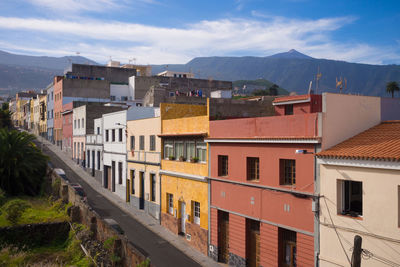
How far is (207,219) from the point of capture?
24.5m

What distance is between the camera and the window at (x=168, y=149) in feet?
97.2

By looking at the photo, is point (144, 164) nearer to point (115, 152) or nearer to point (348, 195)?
point (115, 152)

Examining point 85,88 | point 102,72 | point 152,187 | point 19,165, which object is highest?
point 102,72

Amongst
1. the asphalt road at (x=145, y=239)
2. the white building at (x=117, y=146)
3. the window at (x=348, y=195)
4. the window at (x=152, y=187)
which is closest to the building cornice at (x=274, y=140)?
the window at (x=348, y=195)

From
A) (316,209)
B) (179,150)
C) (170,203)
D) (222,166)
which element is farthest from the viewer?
(170,203)

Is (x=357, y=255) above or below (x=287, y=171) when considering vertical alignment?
below

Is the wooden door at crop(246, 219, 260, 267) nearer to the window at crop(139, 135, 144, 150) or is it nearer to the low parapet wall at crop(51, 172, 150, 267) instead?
the low parapet wall at crop(51, 172, 150, 267)

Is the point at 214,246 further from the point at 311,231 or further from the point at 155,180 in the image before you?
the point at 155,180

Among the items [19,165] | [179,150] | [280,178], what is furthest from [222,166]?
[19,165]

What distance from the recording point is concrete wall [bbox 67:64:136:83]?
72.1 metres

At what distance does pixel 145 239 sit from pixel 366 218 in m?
16.9

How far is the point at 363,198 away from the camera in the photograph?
14.9 m

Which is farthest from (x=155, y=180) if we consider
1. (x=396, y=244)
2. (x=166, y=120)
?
(x=396, y=244)

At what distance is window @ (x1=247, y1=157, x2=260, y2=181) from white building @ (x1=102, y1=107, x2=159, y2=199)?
Answer: 1834cm
